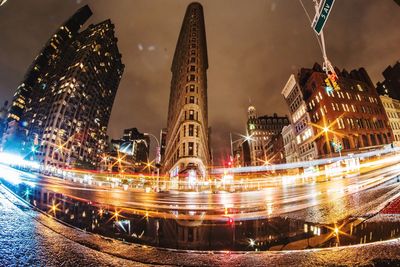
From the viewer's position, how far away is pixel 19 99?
142 metres

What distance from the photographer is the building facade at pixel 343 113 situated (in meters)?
45.7

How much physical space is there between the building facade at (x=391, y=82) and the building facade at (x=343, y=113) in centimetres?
2200

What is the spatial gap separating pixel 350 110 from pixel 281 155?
101 feet

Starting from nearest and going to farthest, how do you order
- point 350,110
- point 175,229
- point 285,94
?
point 175,229 < point 350,110 < point 285,94

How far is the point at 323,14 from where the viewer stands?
431 inches

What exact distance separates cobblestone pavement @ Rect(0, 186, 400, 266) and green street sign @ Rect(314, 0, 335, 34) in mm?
12212

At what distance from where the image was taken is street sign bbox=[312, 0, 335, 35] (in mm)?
10544

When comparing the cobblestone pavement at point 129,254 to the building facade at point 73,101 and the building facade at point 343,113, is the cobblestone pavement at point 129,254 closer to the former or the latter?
the building facade at point 343,113

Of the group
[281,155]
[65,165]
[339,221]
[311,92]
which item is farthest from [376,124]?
[65,165]

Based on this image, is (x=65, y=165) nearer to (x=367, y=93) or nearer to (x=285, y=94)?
(x=285, y=94)

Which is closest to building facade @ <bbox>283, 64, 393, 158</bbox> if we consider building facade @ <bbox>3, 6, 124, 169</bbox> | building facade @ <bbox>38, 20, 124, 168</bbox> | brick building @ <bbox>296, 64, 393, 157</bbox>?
brick building @ <bbox>296, 64, 393, 157</bbox>

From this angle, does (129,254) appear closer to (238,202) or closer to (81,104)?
(238,202)

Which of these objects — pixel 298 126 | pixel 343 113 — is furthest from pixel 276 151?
pixel 343 113

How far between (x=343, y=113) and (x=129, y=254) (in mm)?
57867
